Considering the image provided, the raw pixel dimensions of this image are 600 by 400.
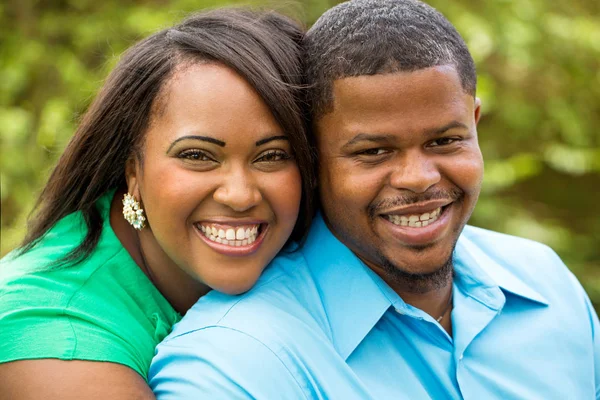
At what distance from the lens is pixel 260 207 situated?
2285 mm

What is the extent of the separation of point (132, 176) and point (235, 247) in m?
0.47

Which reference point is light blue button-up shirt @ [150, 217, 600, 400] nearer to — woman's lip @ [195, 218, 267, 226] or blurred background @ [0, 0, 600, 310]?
woman's lip @ [195, 218, 267, 226]

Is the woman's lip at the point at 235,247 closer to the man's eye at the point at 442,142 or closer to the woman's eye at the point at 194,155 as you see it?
the woman's eye at the point at 194,155

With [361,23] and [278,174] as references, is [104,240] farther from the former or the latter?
[361,23]

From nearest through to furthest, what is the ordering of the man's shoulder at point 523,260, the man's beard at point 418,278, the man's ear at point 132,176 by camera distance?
the man's beard at point 418,278 → the man's ear at point 132,176 → the man's shoulder at point 523,260

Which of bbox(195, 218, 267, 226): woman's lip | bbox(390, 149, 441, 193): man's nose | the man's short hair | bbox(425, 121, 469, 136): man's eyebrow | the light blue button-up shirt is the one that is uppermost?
the man's short hair

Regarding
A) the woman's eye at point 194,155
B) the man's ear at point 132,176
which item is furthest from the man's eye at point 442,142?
the man's ear at point 132,176

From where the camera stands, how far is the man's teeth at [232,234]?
229 cm

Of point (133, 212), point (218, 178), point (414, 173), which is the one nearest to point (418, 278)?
point (414, 173)

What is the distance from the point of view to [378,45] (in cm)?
220

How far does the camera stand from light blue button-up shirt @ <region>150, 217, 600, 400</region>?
2033 mm

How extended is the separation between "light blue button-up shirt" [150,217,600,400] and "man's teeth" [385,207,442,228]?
0.19 m

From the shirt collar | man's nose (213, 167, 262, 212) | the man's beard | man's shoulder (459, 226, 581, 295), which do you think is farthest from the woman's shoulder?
man's shoulder (459, 226, 581, 295)

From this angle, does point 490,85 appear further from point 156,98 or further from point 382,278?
point 156,98
